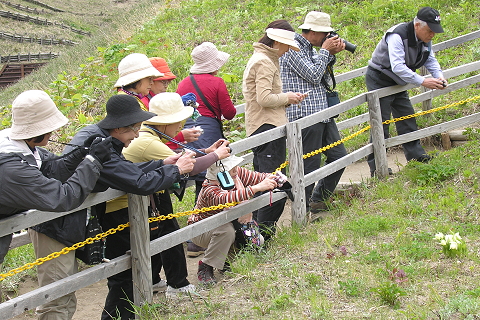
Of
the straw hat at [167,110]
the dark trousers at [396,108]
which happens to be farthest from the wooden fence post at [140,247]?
the dark trousers at [396,108]

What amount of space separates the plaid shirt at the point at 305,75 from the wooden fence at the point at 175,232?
0.25m

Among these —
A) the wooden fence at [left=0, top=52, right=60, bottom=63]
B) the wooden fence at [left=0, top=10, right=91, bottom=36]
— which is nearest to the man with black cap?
the wooden fence at [left=0, top=52, right=60, bottom=63]

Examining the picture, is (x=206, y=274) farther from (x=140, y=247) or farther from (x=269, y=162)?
(x=269, y=162)

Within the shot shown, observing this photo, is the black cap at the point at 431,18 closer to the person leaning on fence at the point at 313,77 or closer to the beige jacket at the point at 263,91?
the person leaning on fence at the point at 313,77

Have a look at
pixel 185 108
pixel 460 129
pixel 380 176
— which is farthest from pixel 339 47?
pixel 460 129

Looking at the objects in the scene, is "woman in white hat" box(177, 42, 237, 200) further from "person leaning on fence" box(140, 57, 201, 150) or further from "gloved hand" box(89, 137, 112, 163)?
"gloved hand" box(89, 137, 112, 163)

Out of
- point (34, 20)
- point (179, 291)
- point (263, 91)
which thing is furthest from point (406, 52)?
point (34, 20)

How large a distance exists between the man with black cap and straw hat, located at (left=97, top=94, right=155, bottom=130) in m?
3.87

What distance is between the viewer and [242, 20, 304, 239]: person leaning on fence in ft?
18.2

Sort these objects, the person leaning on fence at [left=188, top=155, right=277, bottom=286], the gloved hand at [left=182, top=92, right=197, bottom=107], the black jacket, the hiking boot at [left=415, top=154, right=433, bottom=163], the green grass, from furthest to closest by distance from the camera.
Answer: the hiking boot at [left=415, top=154, right=433, bottom=163] < the gloved hand at [left=182, top=92, right=197, bottom=107] < the person leaning on fence at [left=188, top=155, right=277, bottom=286] < the green grass < the black jacket

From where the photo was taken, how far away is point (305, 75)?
604 cm

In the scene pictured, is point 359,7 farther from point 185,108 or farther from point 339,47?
point 185,108

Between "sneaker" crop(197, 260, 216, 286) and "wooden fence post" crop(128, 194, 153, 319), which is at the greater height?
"wooden fence post" crop(128, 194, 153, 319)

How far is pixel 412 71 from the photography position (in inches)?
267
